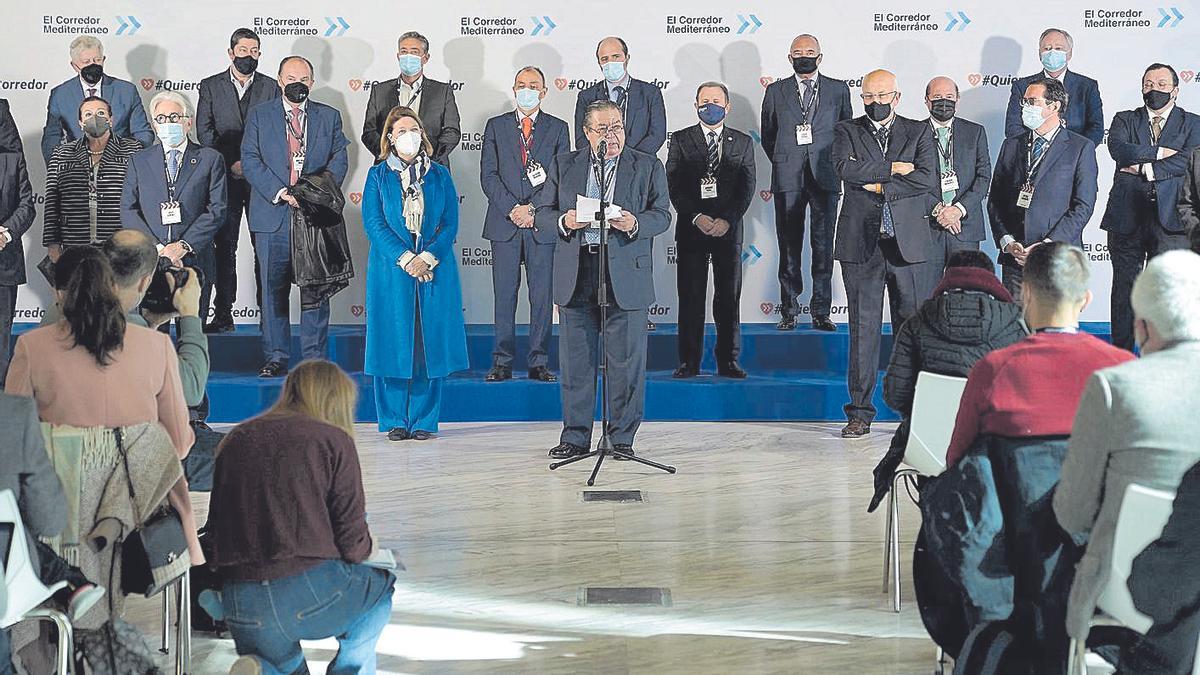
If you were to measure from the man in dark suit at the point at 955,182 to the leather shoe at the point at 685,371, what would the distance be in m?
1.62

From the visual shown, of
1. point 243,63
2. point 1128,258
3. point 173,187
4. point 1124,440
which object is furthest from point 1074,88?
point 1124,440

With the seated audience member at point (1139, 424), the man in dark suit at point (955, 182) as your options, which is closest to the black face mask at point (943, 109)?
the man in dark suit at point (955, 182)

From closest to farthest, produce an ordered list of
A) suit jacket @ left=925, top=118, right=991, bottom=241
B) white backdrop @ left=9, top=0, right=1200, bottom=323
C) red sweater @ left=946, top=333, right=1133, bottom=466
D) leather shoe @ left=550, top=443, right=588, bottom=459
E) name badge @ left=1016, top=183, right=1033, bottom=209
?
red sweater @ left=946, top=333, right=1133, bottom=466, leather shoe @ left=550, top=443, right=588, bottom=459, name badge @ left=1016, top=183, right=1033, bottom=209, suit jacket @ left=925, top=118, right=991, bottom=241, white backdrop @ left=9, top=0, right=1200, bottom=323

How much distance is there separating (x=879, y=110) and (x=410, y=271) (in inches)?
104

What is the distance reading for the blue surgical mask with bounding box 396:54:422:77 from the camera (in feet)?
29.2

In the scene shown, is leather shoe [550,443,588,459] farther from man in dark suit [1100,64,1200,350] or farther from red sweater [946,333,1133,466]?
red sweater [946,333,1133,466]

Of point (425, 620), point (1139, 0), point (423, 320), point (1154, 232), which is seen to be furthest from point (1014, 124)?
point (425, 620)

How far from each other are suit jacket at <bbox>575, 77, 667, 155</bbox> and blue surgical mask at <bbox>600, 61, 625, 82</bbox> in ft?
0.24

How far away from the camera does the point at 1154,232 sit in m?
8.41

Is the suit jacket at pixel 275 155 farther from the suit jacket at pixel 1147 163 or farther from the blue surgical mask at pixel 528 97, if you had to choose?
the suit jacket at pixel 1147 163

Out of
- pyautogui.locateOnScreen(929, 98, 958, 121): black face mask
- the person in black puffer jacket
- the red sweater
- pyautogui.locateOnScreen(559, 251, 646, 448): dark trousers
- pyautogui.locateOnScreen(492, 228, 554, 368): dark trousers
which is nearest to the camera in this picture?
the red sweater

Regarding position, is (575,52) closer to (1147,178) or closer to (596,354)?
(596,354)

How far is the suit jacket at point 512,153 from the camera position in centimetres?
874

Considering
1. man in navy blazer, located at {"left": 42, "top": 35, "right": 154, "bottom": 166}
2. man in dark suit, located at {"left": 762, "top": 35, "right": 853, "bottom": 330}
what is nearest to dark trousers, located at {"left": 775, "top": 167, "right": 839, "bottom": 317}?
man in dark suit, located at {"left": 762, "top": 35, "right": 853, "bottom": 330}
